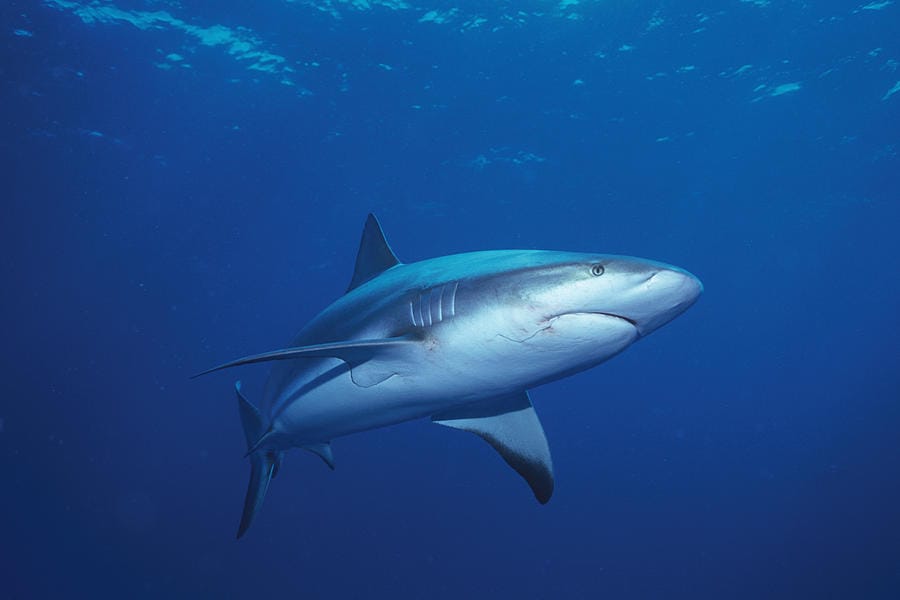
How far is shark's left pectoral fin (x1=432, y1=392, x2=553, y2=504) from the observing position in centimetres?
372

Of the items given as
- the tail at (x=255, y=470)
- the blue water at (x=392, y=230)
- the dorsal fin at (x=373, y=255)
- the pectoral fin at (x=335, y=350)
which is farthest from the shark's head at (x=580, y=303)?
the blue water at (x=392, y=230)

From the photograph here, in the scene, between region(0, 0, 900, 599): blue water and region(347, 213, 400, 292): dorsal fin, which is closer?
region(347, 213, 400, 292): dorsal fin

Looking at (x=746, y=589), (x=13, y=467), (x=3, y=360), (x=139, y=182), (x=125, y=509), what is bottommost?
(x=746, y=589)

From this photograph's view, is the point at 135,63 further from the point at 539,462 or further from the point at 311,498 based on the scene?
the point at 311,498

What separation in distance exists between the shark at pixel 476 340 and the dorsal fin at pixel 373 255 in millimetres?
795

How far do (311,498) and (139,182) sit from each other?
61.8 feet

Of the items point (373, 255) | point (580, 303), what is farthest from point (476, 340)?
point (373, 255)

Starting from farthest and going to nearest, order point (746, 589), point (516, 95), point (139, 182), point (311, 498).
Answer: point (311, 498) → point (746, 589) → point (139, 182) → point (516, 95)

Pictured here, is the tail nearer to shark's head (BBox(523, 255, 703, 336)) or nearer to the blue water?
shark's head (BBox(523, 255, 703, 336))

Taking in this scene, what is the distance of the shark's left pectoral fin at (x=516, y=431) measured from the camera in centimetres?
372

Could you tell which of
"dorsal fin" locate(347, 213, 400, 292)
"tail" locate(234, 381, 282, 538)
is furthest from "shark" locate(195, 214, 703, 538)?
"tail" locate(234, 381, 282, 538)

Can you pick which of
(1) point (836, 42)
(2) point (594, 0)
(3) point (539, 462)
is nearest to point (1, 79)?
(2) point (594, 0)

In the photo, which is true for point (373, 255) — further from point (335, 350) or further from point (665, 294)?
point (665, 294)

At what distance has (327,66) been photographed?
57.4 feet
